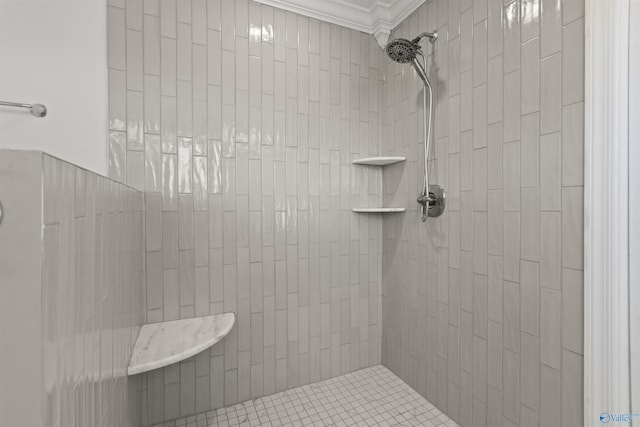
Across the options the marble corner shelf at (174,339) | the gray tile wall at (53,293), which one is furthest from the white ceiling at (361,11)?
the marble corner shelf at (174,339)

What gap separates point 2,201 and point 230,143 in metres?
1.26

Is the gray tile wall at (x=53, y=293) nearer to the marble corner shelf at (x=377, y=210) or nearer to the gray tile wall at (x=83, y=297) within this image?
the gray tile wall at (x=83, y=297)

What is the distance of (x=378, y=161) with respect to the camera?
1.74 meters

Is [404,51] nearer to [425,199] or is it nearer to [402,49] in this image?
[402,49]

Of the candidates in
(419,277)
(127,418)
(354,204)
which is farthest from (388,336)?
(127,418)

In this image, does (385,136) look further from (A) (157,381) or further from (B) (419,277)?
(A) (157,381)

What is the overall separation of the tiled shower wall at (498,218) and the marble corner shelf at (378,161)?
7 cm

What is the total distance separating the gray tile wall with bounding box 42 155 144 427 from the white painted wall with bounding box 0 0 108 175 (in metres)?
0.61

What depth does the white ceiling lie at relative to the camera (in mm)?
1648

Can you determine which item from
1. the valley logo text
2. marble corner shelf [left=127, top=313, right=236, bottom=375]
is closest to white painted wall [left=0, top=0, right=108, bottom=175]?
marble corner shelf [left=127, top=313, right=236, bottom=375]

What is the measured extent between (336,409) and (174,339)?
866mm

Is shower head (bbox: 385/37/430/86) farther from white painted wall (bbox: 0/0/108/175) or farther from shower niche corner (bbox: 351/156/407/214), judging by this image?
white painted wall (bbox: 0/0/108/175)

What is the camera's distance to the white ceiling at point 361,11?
5.41 feet

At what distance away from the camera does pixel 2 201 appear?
0.32 m
